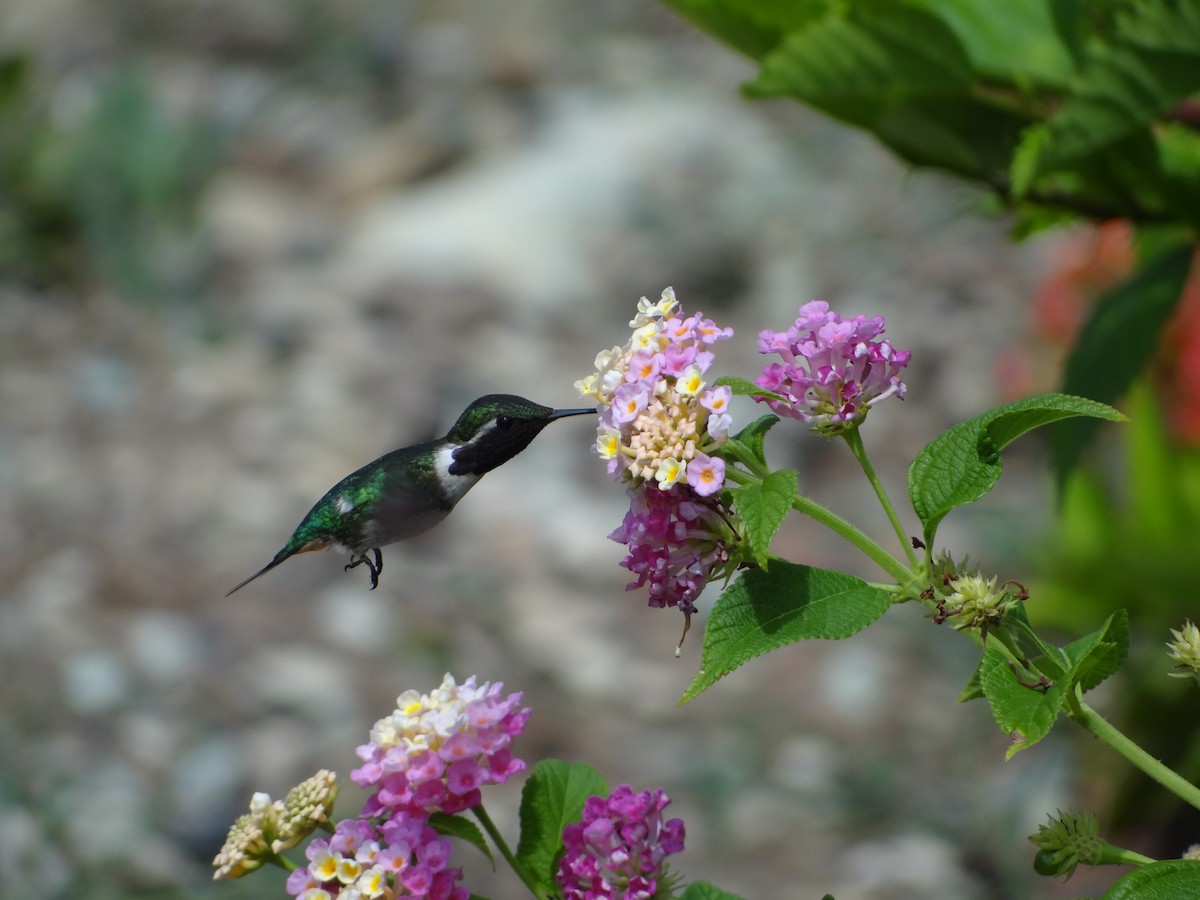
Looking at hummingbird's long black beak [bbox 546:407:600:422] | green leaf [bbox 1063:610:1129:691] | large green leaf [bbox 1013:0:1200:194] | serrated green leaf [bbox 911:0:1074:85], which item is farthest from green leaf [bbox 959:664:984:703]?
serrated green leaf [bbox 911:0:1074:85]

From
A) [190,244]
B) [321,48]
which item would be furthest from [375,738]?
[321,48]

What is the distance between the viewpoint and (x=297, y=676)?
3.23 meters

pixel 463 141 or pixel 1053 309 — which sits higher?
pixel 1053 309

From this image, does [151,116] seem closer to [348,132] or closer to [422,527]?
[348,132]

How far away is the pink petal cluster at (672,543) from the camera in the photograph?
2.29 feet

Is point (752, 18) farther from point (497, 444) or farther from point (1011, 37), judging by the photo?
point (497, 444)

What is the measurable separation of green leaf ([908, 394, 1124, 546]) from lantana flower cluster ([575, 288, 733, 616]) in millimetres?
100

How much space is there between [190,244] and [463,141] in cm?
135

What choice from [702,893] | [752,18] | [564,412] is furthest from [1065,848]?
[752,18]

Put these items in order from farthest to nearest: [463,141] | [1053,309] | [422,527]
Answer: [463,141] < [1053,309] < [422,527]

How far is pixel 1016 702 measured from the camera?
64cm

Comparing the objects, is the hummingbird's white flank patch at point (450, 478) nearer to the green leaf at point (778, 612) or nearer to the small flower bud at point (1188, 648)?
the green leaf at point (778, 612)

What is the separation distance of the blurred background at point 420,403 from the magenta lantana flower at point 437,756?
50.8 inches

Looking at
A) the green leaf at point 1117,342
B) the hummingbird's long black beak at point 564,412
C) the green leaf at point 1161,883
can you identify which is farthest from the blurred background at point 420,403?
the green leaf at point 1161,883
